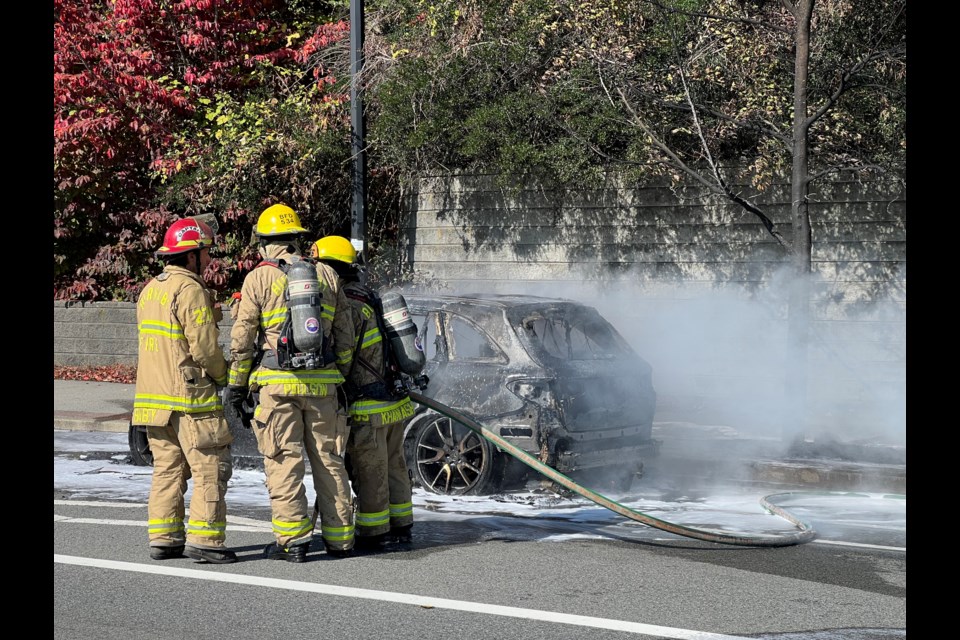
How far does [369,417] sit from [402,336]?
1.66ft

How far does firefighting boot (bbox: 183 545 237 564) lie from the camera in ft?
20.3

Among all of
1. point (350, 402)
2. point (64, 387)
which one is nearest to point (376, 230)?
point (64, 387)

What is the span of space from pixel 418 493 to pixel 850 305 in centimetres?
588

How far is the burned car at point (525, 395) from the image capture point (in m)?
7.97

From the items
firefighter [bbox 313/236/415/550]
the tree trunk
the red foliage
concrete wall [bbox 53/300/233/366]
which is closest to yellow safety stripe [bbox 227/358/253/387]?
firefighter [bbox 313/236/415/550]

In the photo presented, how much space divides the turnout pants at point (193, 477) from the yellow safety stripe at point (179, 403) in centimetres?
4

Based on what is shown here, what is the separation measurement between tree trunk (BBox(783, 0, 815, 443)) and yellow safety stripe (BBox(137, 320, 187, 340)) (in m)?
6.12

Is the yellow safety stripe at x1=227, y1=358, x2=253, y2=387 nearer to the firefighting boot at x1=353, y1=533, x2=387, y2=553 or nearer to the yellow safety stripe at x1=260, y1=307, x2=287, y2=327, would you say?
the yellow safety stripe at x1=260, y1=307, x2=287, y2=327

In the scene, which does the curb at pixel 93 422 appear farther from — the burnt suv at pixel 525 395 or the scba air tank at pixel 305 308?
the scba air tank at pixel 305 308

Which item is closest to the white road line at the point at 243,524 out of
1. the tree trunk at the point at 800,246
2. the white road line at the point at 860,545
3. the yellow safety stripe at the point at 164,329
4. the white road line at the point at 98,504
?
the white road line at the point at 860,545

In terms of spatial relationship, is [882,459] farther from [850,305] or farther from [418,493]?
[418,493]

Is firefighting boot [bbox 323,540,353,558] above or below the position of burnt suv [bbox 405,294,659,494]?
below

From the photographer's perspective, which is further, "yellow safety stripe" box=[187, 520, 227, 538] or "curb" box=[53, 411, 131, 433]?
"curb" box=[53, 411, 131, 433]
